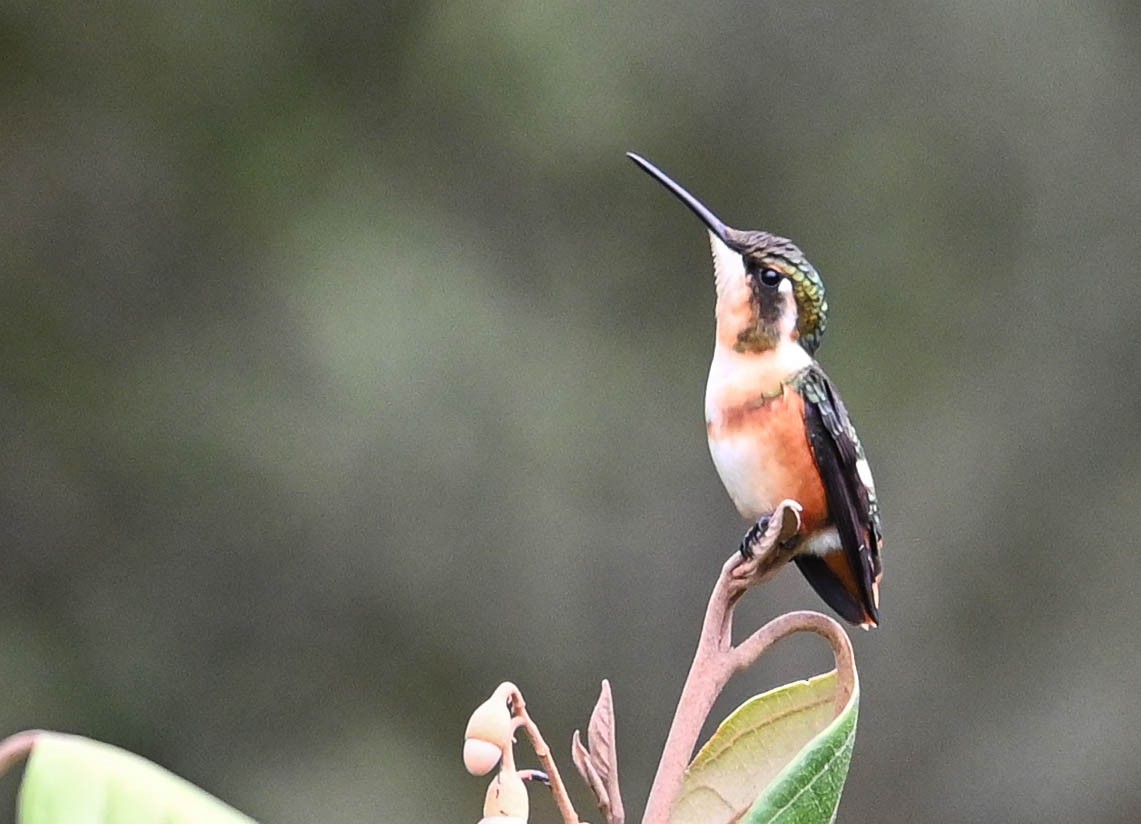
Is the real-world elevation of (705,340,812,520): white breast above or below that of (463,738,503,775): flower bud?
above

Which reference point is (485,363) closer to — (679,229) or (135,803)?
(679,229)

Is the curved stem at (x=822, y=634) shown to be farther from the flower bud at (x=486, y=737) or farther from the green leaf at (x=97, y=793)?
the green leaf at (x=97, y=793)

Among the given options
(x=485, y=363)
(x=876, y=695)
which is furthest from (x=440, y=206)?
(x=876, y=695)

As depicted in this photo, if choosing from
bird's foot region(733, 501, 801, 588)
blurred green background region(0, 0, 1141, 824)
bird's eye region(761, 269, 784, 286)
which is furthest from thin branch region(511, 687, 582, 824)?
blurred green background region(0, 0, 1141, 824)

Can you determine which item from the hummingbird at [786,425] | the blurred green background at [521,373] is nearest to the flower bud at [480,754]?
the hummingbird at [786,425]

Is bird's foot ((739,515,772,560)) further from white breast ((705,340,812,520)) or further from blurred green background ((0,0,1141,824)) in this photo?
blurred green background ((0,0,1141,824))

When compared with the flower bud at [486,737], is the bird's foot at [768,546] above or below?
above

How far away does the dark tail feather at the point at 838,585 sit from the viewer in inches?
32.2

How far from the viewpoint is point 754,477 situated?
2.69ft

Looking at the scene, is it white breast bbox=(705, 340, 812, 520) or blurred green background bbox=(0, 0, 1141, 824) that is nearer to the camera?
white breast bbox=(705, 340, 812, 520)

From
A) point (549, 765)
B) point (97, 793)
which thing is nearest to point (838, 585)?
point (549, 765)

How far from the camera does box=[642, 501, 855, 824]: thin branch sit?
64cm

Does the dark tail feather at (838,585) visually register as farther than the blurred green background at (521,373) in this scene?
No

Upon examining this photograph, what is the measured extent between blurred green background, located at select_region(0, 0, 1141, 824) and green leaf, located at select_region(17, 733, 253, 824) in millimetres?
3121
